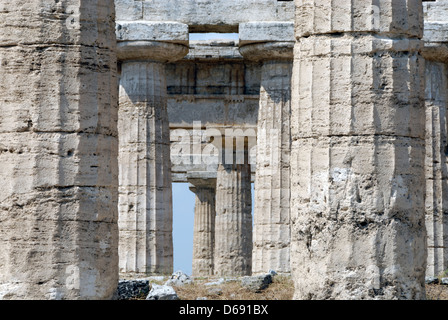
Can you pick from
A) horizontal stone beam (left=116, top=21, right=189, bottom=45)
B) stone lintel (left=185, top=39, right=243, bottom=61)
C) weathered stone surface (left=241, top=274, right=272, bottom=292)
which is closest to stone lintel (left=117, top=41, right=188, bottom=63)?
horizontal stone beam (left=116, top=21, right=189, bottom=45)

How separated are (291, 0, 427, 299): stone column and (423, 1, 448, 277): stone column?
974cm

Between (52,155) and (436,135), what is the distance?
1253cm

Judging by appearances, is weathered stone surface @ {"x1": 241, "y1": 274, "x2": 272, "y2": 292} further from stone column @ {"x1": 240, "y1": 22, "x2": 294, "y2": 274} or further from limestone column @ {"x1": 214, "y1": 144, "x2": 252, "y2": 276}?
limestone column @ {"x1": 214, "y1": 144, "x2": 252, "y2": 276}

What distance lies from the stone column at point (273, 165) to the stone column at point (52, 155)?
384 inches

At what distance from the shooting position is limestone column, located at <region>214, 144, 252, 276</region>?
33.0m

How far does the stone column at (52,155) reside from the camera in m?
15.3

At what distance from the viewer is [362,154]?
49.7ft

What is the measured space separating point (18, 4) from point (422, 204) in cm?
597

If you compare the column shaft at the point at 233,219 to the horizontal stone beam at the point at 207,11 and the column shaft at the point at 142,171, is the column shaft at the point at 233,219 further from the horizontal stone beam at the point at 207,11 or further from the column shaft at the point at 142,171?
the horizontal stone beam at the point at 207,11

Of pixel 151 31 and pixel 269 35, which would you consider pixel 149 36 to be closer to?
pixel 151 31

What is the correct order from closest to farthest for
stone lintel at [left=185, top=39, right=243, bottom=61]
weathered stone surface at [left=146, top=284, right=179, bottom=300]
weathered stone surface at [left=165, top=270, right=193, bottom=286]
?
1. weathered stone surface at [left=146, top=284, right=179, bottom=300]
2. weathered stone surface at [left=165, top=270, right=193, bottom=286]
3. stone lintel at [left=185, top=39, right=243, bottom=61]

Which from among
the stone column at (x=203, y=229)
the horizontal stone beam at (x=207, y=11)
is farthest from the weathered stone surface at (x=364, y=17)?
the stone column at (x=203, y=229)

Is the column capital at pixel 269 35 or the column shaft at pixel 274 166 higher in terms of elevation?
the column capital at pixel 269 35
